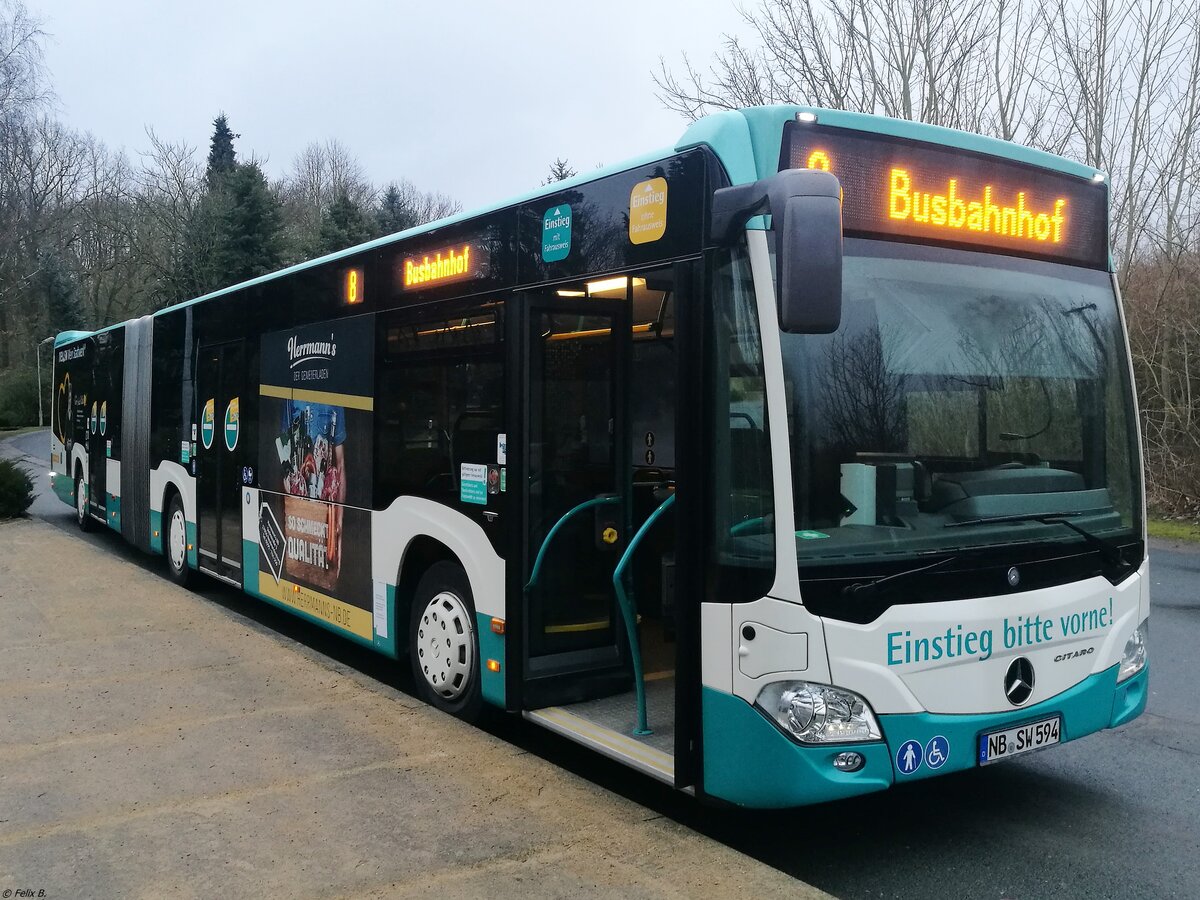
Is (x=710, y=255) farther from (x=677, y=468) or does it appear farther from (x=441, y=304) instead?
(x=441, y=304)

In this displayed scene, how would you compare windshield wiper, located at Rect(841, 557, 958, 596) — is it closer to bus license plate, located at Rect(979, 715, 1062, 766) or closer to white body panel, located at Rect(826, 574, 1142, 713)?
white body panel, located at Rect(826, 574, 1142, 713)

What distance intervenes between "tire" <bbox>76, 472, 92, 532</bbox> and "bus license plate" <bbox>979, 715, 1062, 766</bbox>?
14044 mm

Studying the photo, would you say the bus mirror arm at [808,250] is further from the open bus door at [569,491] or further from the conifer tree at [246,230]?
the conifer tree at [246,230]

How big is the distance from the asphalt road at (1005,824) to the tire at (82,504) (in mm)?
11286

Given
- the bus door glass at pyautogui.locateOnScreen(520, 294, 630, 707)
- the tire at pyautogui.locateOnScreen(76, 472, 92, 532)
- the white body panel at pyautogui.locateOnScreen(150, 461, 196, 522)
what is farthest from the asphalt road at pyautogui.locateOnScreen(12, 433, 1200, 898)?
the tire at pyautogui.locateOnScreen(76, 472, 92, 532)

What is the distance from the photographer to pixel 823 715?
3.71 metres

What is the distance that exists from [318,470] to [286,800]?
3366 mm

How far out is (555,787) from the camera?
441 centimetres

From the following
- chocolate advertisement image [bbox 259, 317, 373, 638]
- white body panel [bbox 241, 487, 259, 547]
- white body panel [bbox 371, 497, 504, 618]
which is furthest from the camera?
white body panel [bbox 241, 487, 259, 547]

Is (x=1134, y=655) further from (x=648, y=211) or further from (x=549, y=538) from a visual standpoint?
(x=648, y=211)

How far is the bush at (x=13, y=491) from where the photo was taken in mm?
14914

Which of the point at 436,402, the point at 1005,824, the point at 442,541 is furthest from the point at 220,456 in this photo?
the point at 1005,824

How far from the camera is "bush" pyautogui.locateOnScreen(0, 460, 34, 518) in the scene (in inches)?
587

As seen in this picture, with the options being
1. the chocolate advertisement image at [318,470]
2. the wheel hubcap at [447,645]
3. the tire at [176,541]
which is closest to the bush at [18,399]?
the tire at [176,541]
